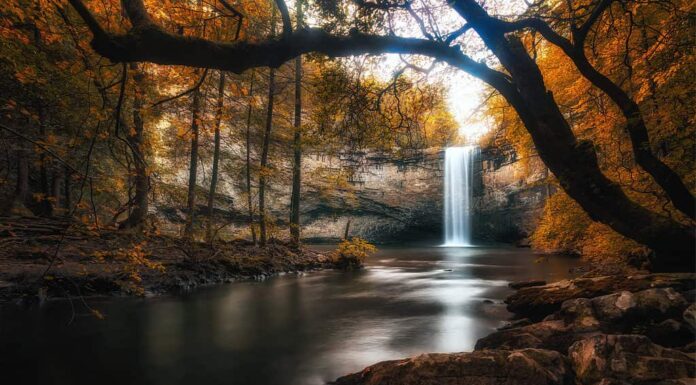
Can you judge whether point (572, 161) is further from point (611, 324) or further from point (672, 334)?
point (672, 334)

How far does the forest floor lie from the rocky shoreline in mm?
3578

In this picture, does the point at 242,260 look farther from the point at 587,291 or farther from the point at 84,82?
the point at 587,291

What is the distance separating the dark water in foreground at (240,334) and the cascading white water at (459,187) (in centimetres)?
2543

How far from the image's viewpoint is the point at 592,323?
4684 mm

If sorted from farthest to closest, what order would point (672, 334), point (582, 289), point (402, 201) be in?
1. point (402, 201)
2. point (582, 289)
3. point (672, 334)

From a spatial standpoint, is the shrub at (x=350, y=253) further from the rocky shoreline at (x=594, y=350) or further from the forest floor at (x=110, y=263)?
the rocky shoreline at (x=594, y=350)

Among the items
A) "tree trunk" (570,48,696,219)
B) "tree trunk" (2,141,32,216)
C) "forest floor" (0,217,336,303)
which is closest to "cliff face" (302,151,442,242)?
"forest floor" (0,217,336,303)

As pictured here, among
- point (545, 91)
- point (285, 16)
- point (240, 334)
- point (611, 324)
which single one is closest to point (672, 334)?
point (611, 324)

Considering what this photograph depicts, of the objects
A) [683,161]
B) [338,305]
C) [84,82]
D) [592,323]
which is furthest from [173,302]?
[683,161]

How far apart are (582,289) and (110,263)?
34.4 ft

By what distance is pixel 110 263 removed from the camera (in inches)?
376

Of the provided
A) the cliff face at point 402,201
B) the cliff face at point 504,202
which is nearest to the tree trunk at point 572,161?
the cliff face at point 504,202

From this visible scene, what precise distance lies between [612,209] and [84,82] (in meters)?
11.2

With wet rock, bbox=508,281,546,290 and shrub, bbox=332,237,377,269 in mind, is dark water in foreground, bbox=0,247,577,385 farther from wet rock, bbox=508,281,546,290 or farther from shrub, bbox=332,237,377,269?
shrub, bbox=332,237,377,269
